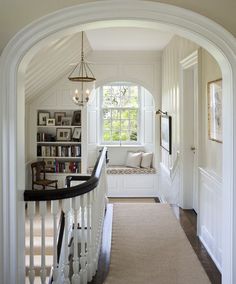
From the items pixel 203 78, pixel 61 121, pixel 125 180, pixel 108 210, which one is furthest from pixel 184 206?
pixel 61 121

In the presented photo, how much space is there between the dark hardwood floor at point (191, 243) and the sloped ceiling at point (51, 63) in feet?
8.06

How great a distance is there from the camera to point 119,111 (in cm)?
938

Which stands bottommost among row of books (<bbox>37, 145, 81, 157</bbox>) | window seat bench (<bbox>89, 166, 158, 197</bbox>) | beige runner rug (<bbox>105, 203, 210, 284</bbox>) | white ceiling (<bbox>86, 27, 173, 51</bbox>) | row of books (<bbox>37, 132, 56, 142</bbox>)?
beige runner rug (<bbox>105, 203, 210, 284</bbox>)

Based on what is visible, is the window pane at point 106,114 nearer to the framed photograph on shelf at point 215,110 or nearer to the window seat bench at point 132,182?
the window seat bench at point 132,182

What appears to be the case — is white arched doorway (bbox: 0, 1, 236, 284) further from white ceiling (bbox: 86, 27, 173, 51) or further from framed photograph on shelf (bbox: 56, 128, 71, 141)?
framed photograph on shelf (bbox: 56, 128, 71, 141)

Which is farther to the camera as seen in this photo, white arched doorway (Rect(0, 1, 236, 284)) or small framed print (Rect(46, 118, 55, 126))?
small framed print (Rect(46, 118, 55, 126))

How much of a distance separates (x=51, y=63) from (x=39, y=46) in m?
4.21

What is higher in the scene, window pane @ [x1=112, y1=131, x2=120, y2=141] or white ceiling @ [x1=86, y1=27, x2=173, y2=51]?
white ceiling @ [x1=86, y1=27, x2=173, y2=51]

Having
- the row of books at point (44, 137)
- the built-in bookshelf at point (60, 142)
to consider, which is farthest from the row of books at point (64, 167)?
the row of books at point (44, 137)

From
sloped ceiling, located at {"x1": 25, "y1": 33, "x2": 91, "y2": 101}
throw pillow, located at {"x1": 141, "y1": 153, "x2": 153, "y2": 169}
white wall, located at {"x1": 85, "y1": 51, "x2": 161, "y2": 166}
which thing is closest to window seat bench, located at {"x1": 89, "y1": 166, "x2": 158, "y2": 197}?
throw pillow, located at {"x1": 141, "y1": 153, "x2": 153, "y2": 169}

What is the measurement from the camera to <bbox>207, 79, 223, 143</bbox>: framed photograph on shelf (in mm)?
3922

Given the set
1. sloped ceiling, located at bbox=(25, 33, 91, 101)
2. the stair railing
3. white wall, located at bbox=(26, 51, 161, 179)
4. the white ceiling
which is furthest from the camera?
white wall, located at bbox=(26, 51, 161, 179)

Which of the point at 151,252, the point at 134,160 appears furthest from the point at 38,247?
the point at 134,160

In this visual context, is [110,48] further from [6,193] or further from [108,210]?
[6,193]
